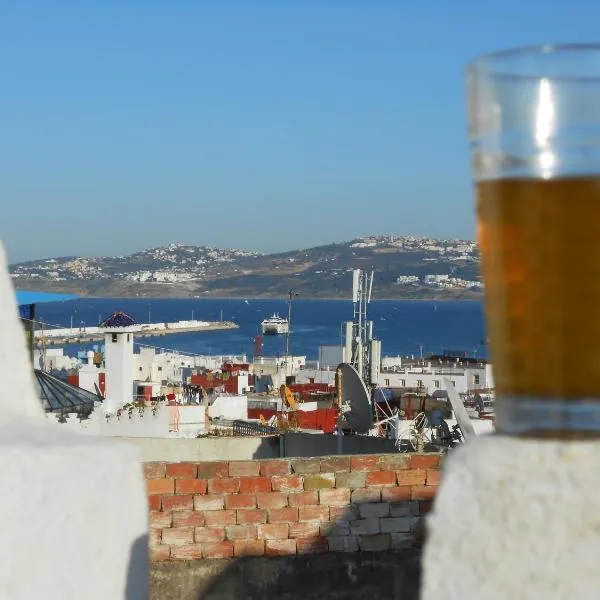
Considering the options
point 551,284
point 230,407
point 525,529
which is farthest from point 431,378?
point 551,284

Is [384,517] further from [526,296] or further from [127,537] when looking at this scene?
[526,296]

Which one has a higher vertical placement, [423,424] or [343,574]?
[343,574]

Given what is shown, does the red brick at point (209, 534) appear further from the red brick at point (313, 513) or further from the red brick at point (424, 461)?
the red brick at point (424, 461)

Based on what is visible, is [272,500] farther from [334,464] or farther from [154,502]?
[154,502]

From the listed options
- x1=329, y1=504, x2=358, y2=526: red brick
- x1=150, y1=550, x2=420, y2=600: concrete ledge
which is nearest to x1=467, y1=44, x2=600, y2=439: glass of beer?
x1=150, y1=550, x2=420, y2=600: concrete ledge

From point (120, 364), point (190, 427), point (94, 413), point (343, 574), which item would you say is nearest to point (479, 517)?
point (343, 574)

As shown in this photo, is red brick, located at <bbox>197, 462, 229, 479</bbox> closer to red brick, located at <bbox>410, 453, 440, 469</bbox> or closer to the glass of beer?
red brick, located at <bbox>410, 453, 440, 469</bbox>

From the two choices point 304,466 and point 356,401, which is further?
point 356,401
